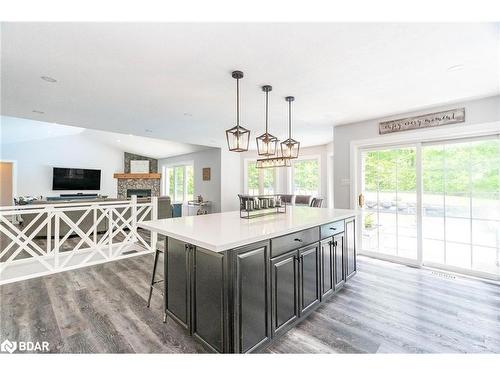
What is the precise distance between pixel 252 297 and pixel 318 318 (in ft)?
3.15

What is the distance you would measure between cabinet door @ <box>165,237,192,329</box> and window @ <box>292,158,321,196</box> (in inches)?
208

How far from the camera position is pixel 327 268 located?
240 cm

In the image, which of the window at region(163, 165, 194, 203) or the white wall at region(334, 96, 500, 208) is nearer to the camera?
the white wall at region(334, 96, 500, 208)

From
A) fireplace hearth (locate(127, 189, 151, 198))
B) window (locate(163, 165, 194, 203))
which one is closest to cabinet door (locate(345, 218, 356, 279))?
window (locate(163, 165, 194, 203))

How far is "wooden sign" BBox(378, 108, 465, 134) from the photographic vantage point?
316 centimetres

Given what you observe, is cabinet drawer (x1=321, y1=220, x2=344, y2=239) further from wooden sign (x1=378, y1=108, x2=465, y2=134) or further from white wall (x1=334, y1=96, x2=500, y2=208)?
wooden sign (x1=378, y1=108, x2=465, y2=134)

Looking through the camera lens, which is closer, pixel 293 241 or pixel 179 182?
pixel 293 241

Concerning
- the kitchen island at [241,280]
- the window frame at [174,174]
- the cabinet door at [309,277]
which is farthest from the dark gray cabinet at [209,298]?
the window frame at [174,174]

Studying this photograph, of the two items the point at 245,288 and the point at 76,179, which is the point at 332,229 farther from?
the point at 76,179

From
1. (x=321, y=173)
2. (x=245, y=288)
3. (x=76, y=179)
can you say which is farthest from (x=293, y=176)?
(x=76, y=179)

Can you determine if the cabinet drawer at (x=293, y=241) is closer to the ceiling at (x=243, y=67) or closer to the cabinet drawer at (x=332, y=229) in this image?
the cabinet drawer at (x=332, y=229)

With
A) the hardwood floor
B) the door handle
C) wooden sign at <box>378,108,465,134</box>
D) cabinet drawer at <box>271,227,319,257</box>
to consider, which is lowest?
the hardwood floor

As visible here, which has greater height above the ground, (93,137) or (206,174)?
(93,137)

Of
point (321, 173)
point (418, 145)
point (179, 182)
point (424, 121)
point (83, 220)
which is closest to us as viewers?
point (424, 121)
